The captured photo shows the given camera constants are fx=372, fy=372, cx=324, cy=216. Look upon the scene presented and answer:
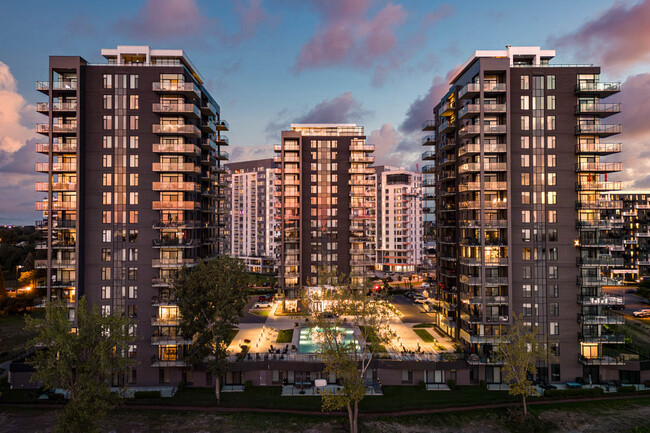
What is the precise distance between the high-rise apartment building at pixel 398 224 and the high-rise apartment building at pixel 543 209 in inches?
4469

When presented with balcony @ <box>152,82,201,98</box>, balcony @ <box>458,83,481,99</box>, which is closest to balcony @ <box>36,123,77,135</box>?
balcony @ <box>152,82,201,98</box>

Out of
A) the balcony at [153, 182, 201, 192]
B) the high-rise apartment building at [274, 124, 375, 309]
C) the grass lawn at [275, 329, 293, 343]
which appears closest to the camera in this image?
the balcony at [153, 182, 201, 192]

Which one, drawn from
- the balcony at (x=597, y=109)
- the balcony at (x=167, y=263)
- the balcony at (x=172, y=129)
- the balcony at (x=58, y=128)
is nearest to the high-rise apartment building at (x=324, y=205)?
the balcony at (x=172, y=129)

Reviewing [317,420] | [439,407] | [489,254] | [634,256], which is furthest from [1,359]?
[634,256]

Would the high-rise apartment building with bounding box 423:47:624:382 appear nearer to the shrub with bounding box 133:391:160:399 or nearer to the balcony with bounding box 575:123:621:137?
the balcony with bounding box 575:123:621:137

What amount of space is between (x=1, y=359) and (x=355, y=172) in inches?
3097

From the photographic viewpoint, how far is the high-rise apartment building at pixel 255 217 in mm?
178075

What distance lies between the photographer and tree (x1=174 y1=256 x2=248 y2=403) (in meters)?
50.2

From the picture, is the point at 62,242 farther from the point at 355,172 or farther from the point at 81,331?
the point at 355,172

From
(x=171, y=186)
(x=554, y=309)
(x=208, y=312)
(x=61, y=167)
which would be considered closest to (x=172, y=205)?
(x=171, y=186)

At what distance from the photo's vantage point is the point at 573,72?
58.1 m

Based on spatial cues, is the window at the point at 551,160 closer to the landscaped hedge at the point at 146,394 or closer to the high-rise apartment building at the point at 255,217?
the landscaped hedge at the point at 146,394

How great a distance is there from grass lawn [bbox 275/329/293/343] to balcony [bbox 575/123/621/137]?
60.4m

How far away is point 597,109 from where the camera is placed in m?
57.4
